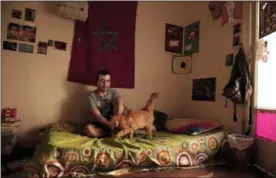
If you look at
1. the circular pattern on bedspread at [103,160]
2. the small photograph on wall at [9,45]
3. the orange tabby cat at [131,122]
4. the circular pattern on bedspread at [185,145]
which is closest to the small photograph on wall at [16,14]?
the small photograph on wall at [9,45]

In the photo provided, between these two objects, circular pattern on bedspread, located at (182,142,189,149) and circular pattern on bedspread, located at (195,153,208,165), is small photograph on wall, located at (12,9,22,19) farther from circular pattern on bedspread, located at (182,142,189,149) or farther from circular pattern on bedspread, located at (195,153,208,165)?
circular pattern on bedspread, located at (195,153,208,165)

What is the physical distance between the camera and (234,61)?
2.03 m

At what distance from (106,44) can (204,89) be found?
1.34 metres

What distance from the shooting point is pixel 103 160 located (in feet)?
4.91

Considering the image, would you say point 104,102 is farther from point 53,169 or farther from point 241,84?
point 241,84

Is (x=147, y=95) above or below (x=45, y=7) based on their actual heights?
below

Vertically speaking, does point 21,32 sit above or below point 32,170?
above

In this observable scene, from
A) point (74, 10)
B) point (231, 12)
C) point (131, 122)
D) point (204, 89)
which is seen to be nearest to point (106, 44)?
point (74, 10)

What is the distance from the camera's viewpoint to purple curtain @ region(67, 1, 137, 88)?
7.70ft

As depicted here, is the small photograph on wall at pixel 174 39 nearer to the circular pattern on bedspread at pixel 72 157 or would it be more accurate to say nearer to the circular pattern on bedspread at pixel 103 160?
the circular pattern on bedspread at pixel 103 160

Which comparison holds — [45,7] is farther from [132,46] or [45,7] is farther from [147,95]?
[147,95]

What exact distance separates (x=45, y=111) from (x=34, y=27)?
936 millimetres

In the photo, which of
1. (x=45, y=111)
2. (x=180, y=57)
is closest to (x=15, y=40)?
(x=45, y=111)

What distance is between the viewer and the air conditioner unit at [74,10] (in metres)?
2.13
